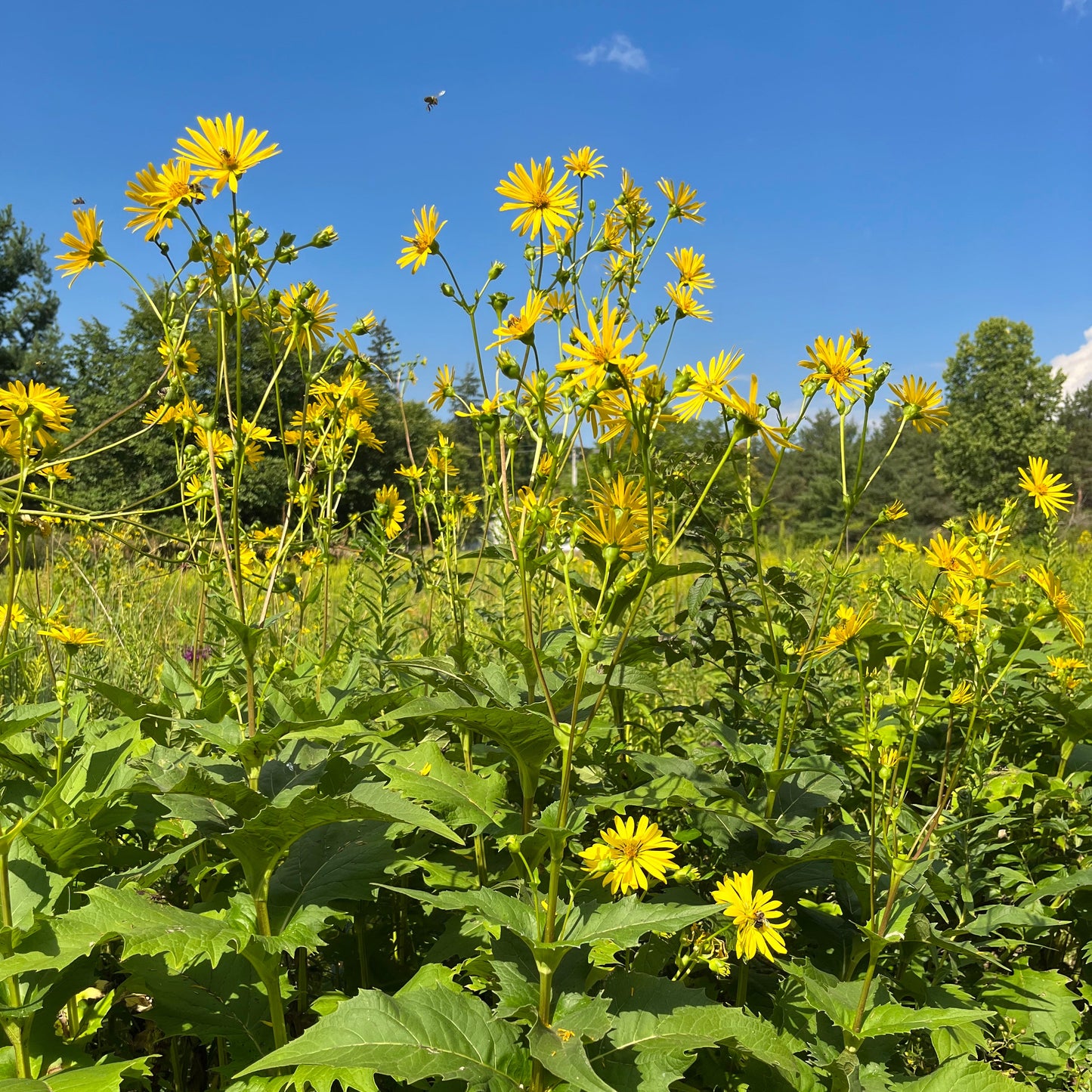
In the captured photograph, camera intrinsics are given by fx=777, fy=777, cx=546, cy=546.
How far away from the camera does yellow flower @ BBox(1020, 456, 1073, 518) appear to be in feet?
6.95

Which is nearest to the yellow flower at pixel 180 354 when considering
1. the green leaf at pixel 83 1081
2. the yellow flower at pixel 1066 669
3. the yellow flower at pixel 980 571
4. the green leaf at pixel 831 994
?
the green leaf at pixel 83 1081

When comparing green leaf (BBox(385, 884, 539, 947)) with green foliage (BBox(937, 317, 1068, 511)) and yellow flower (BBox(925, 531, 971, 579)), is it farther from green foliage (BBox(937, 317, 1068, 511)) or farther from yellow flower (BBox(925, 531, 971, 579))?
green foliage (BBox(937, 317, 1068, 511))

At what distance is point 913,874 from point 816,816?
0.52m

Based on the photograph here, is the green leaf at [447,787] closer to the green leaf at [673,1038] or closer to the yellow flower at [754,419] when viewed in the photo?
the green leaf at [673,1038]

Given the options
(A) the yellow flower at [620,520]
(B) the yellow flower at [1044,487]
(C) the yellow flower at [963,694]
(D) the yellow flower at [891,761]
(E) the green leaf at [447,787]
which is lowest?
(E) the green leaf at [447,787]

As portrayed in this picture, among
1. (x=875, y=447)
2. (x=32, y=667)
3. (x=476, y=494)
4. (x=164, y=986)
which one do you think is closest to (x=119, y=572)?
(x=32, y=667)

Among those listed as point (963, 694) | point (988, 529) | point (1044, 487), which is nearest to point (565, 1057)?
point (963, 694)

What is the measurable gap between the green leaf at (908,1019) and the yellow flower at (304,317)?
5.53ft

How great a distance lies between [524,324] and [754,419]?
0.49 metres

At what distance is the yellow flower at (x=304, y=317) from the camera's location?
5.48ft

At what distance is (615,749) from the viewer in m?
1.84

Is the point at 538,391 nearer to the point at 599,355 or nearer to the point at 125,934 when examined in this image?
the point at 599,355

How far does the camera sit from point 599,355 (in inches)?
55.0

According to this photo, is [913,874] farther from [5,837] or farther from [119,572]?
[119,572]
